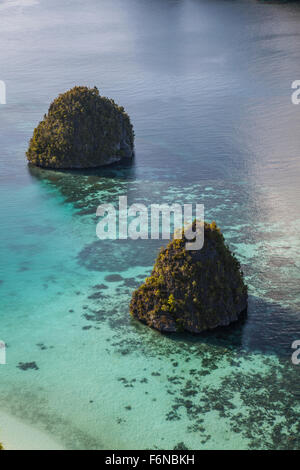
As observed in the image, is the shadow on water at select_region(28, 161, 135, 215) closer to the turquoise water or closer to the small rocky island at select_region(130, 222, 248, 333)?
the turquoise water

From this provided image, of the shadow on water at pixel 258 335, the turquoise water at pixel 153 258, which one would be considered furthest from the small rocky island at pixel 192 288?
the turquoise water at pixel 153 258

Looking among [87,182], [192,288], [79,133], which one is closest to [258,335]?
[192,288]

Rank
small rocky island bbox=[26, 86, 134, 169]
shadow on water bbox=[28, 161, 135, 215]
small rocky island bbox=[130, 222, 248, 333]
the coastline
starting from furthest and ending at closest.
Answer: small rocky island bbox=[26, 86, 134, 169] < shadow on water bbox=[28, 161, 135, 215] < small rocky island bbox=[130, 222, 248, 333] < the coastline

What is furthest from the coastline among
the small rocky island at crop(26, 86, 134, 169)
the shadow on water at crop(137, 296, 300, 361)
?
the small rocky island at crop(26, 86, 134, 169)

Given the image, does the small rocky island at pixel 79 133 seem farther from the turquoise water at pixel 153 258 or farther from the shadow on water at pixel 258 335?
the shadow on water at pixel 258 335
